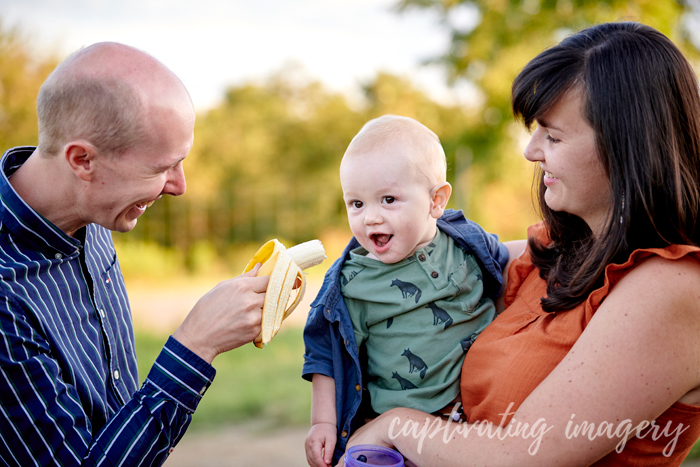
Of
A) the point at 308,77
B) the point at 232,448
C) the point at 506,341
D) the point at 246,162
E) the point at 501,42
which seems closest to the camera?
the point at 506,341

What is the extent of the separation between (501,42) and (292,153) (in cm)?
844

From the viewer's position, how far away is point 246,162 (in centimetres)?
1872

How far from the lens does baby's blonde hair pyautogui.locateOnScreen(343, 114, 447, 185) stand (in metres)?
2.05

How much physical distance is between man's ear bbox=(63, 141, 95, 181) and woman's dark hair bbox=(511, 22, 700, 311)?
1.48 metres

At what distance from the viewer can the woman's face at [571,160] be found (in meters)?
1.71

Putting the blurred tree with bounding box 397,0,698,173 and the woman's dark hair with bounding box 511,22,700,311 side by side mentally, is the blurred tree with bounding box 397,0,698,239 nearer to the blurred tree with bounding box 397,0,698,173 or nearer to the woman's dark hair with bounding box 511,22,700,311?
the blurred tree with bounding box 397,0,698,173

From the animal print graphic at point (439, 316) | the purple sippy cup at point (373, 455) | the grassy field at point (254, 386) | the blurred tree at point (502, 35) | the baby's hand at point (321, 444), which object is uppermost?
the blurred tree at point (502, 35)

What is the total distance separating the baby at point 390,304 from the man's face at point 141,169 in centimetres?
60

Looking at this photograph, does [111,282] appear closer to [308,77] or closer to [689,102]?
[689,102]

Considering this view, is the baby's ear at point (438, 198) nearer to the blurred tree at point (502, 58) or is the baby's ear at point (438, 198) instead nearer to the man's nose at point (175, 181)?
the man's nose at point (175, 181)

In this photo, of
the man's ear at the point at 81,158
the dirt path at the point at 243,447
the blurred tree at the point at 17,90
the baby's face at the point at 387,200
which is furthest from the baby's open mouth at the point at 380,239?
the blurred tree at the point at 17,90

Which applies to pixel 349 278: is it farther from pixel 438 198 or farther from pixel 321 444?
pixel 321 444

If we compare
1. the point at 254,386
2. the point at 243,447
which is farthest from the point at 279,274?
the point at 254,386

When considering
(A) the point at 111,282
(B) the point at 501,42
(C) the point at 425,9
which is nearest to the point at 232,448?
(A) the point at 111,282
